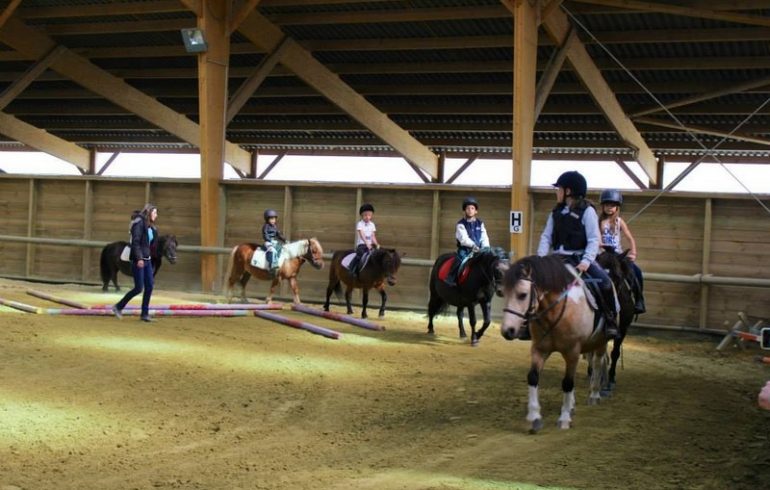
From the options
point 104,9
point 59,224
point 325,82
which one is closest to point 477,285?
point 325,82

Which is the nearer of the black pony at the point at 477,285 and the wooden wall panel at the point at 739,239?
the black pony at the point at 477,285

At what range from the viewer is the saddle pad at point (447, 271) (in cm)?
1105

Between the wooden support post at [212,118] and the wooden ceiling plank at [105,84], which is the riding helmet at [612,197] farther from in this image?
the wooden ceiling plank at [105,84]

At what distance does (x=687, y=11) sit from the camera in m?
14.4

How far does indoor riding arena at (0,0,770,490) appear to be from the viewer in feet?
19.0

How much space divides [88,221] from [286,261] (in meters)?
6.71

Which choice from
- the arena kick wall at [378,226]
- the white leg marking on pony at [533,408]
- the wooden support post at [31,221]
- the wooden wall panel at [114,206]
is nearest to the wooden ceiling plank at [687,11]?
the arena kick wall at [378,226]

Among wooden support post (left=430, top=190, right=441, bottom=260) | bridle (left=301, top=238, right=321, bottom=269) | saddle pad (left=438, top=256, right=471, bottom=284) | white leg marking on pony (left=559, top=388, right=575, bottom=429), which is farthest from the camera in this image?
wooden support post (left=430, top=190, right=441, bottom=260)

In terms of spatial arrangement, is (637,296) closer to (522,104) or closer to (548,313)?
(548,313)

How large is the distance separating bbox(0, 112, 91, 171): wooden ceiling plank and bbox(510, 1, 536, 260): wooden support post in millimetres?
17329

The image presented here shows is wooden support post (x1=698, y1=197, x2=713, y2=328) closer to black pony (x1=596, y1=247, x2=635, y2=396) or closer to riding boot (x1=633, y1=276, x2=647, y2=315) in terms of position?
riding boot (x1=633, y1=276, x2=647, y2=315)

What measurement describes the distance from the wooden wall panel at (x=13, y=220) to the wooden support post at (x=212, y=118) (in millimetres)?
5604

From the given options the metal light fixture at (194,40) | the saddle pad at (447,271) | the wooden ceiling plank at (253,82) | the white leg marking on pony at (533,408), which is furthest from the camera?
the wooden ceiling plank at (253,82)

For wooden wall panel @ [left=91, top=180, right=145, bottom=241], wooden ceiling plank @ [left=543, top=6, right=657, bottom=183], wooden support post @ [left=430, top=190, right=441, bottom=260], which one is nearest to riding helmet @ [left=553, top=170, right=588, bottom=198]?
wooden ceiling plank @ [left=543, top=6, right=657, bottom=183]
